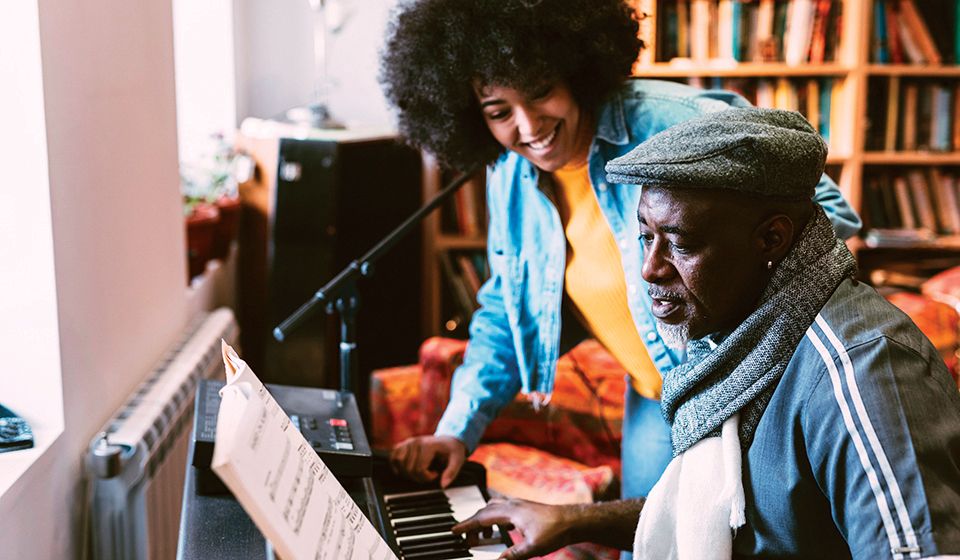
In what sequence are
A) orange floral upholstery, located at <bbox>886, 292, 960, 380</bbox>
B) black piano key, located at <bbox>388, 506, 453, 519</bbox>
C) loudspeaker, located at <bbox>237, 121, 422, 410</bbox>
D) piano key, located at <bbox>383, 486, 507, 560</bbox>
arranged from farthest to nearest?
1. loudspeaker, located at <bbox>237, 121, 422, 410</bbox>
2. orange floral upholstery, located at <bbox>886, 292, 960, 380</bbox>
3. black piano key, located at <bbox>388, 506, 453, 519</bbox>
4. piano key, located at <bbox>383, 486, 507, 560</bbox>

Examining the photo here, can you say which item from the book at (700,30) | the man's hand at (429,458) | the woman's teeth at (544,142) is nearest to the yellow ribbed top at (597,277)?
the woman's teeth at (544,142)

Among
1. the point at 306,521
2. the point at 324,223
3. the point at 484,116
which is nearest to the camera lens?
the point at 306,521

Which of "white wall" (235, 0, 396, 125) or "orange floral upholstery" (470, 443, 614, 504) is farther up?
"white wall" (235, 0, 396, 125)

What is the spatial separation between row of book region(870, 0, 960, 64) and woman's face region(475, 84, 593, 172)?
243cm

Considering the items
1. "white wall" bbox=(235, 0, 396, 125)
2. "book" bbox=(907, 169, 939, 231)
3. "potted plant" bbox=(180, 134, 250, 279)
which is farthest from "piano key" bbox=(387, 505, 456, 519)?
"book" bbox=(907, 169, 939, 231)

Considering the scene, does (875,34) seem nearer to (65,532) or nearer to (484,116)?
(484,116)

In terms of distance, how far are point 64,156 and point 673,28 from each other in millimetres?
2570

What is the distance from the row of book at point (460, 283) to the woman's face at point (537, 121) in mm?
2032

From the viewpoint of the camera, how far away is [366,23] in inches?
148

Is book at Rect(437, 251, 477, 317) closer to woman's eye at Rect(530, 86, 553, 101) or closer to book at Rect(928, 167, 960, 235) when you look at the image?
book at Rect(928, 167, 960, 235)

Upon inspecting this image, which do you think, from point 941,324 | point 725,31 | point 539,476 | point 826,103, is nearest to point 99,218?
point 539,476

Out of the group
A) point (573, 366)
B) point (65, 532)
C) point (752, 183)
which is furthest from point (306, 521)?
point (573, 366)

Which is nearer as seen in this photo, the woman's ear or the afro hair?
the woman's ear

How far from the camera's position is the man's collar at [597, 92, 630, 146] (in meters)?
1.69
